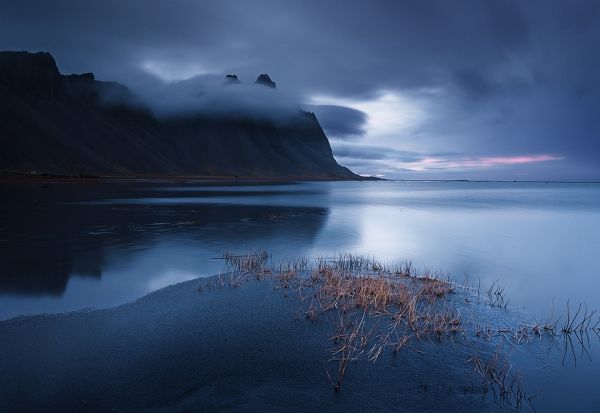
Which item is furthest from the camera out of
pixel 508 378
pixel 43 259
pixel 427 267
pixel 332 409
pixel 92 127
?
pixel 92 127

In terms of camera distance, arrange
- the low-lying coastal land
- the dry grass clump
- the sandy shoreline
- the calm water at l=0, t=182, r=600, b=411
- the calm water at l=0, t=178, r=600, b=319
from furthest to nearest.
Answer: the calm water at l=0, t=178, r=600, b=319 → the calm water at l=0, t=182, r=600, b=411 → the dry grass clump → the low-lying coastal land → the sandy shoreline

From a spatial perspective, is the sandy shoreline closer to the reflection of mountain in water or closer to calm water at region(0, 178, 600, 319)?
calm water at region(0, 178, 600, 319)

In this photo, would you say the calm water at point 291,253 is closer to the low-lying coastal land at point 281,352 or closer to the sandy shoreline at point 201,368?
the low-lying coastal land at point 281,352

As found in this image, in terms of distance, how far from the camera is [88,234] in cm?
2325

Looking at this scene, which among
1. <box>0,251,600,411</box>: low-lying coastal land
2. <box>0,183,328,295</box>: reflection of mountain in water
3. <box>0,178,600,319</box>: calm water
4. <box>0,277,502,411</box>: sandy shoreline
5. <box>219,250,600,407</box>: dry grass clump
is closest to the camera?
<box>0,277,502,411</box>: sandy shoreline

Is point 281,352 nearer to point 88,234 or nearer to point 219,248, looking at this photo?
point 219,248

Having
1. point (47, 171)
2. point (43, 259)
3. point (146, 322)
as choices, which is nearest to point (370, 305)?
point (146, 322)

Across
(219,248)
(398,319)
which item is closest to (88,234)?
(219,248)

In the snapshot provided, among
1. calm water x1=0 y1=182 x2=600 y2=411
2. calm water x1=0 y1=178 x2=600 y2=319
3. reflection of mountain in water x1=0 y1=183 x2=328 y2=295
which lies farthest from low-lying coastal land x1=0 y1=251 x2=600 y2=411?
reflection of mountain in water x1=0 y1=183 x2=328 y2=295

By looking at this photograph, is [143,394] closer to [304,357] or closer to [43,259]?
[304,357]

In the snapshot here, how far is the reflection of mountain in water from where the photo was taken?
46.1 ft

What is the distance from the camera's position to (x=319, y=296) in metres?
10.7

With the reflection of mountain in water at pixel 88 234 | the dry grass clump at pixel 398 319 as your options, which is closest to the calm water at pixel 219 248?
the reflection of mountain in water at pixel 88 234

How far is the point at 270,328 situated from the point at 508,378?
16.1ft
